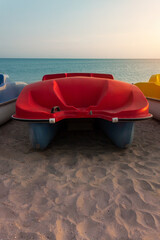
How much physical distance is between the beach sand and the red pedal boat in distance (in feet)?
1.20

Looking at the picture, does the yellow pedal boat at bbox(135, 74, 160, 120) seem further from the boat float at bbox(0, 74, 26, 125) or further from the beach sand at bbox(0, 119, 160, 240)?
the boat float at bbox(0, 74, 26, 125)

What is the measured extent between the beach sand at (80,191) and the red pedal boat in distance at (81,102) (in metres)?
0.37

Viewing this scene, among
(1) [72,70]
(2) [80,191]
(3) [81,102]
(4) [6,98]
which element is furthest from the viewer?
(1) [72,70]

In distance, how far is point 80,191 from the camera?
1.90m

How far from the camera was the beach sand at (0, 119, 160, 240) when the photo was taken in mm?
1444

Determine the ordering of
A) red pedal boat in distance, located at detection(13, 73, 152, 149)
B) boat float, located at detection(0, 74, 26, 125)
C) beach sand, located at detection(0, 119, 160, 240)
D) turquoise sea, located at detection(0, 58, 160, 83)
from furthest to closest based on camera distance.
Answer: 1. turquoise sea, located at detection(0, 58, 160, 83)
2. boat float, located at detection(0, 74, 26, 125)
3. red pedal boat in distance, located at detection(13, 73, 152, 149)
4. beach sand, located at detection(0, 119, 160, 240)

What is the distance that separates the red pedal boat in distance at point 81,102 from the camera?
94.0 inches

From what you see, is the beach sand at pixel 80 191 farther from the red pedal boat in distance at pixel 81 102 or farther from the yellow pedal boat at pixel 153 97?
the yellow pedal boat at pixel 153 97

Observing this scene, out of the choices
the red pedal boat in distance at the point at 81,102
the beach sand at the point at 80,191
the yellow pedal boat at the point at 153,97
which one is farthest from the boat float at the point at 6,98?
the yellow pedal boat at the point at 153,97

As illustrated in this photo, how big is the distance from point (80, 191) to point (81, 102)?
1.32 meters

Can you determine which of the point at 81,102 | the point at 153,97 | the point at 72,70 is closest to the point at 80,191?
the point at 81,102

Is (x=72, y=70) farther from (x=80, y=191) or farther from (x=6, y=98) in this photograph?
(x=80, y=191)

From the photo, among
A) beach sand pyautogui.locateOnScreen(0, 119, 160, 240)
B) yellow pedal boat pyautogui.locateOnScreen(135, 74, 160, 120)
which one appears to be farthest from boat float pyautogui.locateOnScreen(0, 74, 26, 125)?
yellow pedal boat pyautogui.locateOnScreen(135, 74, 160, 120)

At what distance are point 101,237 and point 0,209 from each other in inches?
35.2
